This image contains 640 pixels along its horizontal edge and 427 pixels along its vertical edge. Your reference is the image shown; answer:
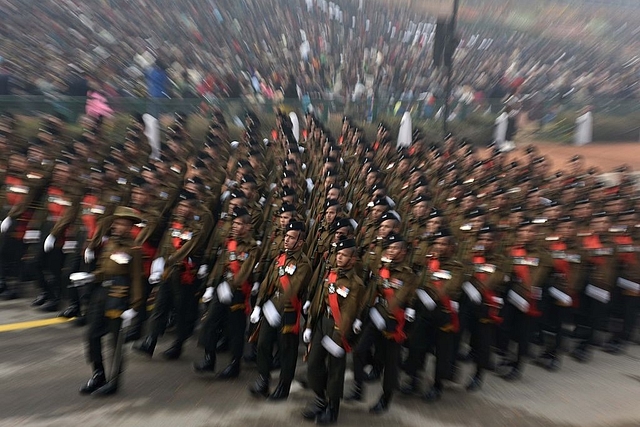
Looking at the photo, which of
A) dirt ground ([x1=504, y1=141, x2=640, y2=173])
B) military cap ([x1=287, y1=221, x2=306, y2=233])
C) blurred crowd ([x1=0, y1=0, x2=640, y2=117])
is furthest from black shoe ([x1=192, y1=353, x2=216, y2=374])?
dirt ground ([x1=504, y1=141, x2=640, y2=173])

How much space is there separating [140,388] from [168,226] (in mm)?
1923

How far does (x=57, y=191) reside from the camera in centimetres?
740

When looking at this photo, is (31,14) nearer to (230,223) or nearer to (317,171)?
(317,171)

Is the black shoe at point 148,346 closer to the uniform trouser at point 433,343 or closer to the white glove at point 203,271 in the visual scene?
the white glove at point 203,271

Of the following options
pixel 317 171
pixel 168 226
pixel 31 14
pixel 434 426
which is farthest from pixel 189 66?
pixel 434 426

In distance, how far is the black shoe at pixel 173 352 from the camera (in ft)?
21.2

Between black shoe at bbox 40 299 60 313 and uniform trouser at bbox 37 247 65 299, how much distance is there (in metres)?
0.06

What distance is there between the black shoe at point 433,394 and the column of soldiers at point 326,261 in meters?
0.01

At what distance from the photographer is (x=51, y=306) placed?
7.67 metres

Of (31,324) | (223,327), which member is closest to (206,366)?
(223,327)

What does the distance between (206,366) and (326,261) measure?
65.2 inches

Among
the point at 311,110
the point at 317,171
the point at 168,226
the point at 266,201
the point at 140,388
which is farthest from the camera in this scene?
the point at 311,110

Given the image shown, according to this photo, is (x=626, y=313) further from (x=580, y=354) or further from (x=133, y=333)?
(x=133, y=333)

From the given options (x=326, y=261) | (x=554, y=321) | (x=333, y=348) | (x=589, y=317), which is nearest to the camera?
(x=333, y=348)
